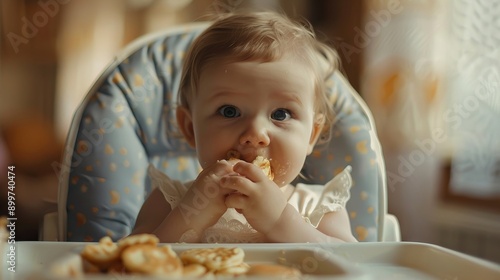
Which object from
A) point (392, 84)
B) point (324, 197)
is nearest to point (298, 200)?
point (324, 197)

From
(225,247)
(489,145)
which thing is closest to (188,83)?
(225,247)

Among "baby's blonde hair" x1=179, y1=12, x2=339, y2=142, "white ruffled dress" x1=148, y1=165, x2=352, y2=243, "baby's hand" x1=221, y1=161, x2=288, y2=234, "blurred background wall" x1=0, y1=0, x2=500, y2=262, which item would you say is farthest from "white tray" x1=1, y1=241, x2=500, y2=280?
"blurred background wall" x1=0, y1=0, x2=500, y2=262

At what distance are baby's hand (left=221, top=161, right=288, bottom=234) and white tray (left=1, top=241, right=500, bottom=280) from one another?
0.13 m

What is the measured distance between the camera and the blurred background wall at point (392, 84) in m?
2.50

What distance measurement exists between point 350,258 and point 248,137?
0.26m

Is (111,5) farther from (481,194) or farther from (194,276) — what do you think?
(194,276)

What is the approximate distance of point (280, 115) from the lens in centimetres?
94

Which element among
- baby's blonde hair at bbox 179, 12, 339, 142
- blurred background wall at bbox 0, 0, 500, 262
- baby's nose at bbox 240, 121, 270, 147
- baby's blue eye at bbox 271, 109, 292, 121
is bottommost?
blurred background wall at bbox 0, 0, 500, 262

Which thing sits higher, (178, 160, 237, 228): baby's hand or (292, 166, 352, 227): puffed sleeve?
(178, 160, 237, 228): baby's hand

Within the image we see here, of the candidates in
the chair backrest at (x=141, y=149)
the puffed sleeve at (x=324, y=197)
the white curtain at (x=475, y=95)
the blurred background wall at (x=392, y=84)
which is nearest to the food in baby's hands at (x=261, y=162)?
the puffed sleeve at (x=324, y=197)

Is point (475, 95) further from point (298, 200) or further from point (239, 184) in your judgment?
point (239, 184)

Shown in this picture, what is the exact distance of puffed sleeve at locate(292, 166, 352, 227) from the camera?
1.03 meters

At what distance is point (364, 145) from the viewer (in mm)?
1203

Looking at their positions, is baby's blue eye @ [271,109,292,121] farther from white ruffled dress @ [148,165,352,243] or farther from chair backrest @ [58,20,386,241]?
chair backrest @ [58,20,386,241]
